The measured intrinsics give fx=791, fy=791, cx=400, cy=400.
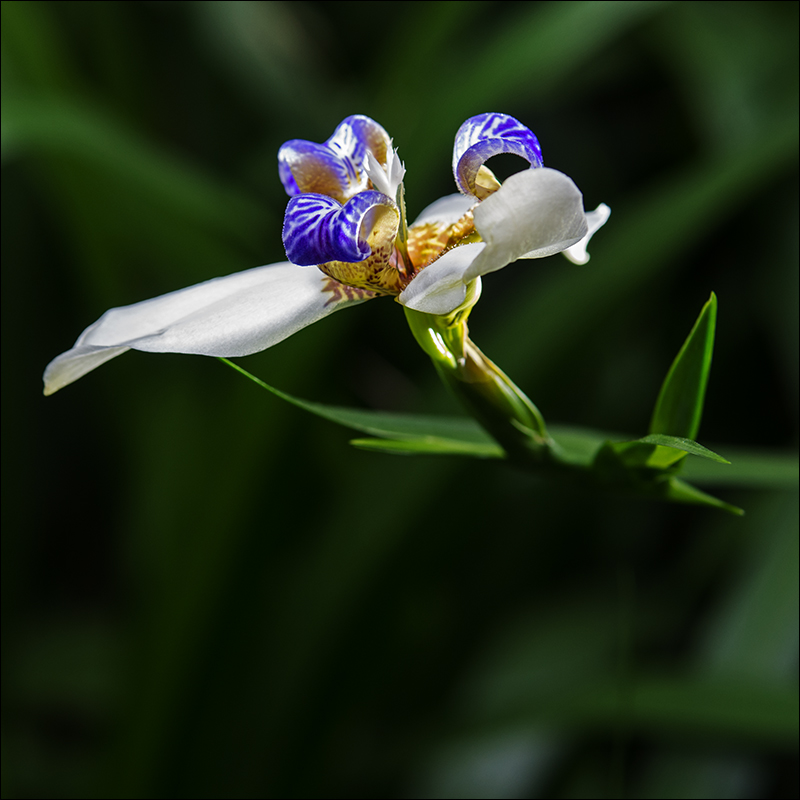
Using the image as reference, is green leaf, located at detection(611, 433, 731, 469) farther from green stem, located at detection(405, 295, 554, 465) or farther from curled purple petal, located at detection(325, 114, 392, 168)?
curled purple petal, located at detection(325, 114, 392, 168)

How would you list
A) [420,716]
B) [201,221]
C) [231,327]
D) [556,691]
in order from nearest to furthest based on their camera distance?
1. [231,327]
2. [556,691]
3. [201,221]
4. [420,716]

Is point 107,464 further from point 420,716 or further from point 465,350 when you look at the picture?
point 465,350

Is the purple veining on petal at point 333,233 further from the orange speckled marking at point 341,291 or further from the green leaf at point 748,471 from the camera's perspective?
the green leaf at point 748,471

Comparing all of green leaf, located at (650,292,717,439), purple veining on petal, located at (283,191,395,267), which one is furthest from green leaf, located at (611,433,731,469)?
purple veining on petal, located at (283,191,395,267)

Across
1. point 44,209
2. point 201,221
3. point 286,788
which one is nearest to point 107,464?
point 44,209

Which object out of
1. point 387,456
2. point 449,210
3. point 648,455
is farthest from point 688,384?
point 387,456

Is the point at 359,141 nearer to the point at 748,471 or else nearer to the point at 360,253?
the point at 360,253
